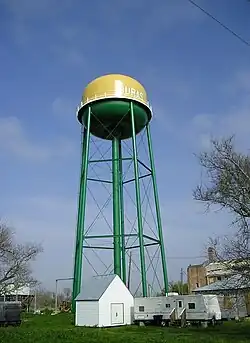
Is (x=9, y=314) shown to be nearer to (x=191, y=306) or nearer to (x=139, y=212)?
(x=139, y=212)

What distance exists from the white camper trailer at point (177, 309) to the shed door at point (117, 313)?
3.52ft

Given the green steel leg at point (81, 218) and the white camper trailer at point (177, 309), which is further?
the green steel leg at point (81, 218)

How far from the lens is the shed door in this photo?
109ft

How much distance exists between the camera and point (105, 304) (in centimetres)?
3284

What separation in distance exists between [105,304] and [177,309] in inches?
204

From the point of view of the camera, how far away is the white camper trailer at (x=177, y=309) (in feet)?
104

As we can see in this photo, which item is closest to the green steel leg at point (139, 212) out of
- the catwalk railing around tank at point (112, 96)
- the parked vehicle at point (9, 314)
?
the catwalk railing around tank at point (112, 96)

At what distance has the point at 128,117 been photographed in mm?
35000

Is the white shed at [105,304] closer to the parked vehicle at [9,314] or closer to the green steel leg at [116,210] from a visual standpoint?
the green steel leg at [116,210]

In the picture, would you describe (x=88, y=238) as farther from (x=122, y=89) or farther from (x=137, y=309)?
(x=122, y=89)

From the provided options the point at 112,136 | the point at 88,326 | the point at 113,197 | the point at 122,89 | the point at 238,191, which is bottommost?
the point at 88,326

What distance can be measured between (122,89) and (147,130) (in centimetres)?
407

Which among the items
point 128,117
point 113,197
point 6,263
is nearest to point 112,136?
point 128,117

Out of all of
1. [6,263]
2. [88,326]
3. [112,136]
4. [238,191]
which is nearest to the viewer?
[238,191]
